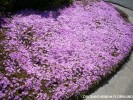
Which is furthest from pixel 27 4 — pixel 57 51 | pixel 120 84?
pixel 120 84

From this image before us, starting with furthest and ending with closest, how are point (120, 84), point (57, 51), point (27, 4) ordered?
point (27, 4) → point (57, 51) → point (120, 84)

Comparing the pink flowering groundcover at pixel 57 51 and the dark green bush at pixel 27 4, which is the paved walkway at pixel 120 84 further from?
the dark green bush at pixel 27 4

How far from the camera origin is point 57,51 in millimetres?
10461

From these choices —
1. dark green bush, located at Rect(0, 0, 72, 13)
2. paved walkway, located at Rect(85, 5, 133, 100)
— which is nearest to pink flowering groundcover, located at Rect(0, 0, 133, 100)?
paved walkway, located at Rect(85, 5, 133, 100)

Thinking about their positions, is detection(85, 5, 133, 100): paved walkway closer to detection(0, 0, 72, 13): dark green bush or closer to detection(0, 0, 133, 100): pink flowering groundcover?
detection(0, 0, 133, 100): pink flowering groundcover

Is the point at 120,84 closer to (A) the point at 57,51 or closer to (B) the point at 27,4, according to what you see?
(A) the point at 57,51

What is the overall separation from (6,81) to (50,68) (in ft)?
6.08

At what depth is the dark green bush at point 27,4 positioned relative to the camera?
12373 mm

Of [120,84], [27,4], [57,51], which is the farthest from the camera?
[27,4]

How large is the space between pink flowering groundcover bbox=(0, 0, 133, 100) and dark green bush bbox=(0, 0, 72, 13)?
542mm

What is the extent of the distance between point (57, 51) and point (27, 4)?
4.56 meters

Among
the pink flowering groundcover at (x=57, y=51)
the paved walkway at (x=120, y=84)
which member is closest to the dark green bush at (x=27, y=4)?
the pink flowering groundcover at (x=57, y=51)

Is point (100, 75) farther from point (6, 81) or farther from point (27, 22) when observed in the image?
point (27, 22)

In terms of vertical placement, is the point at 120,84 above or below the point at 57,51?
below
